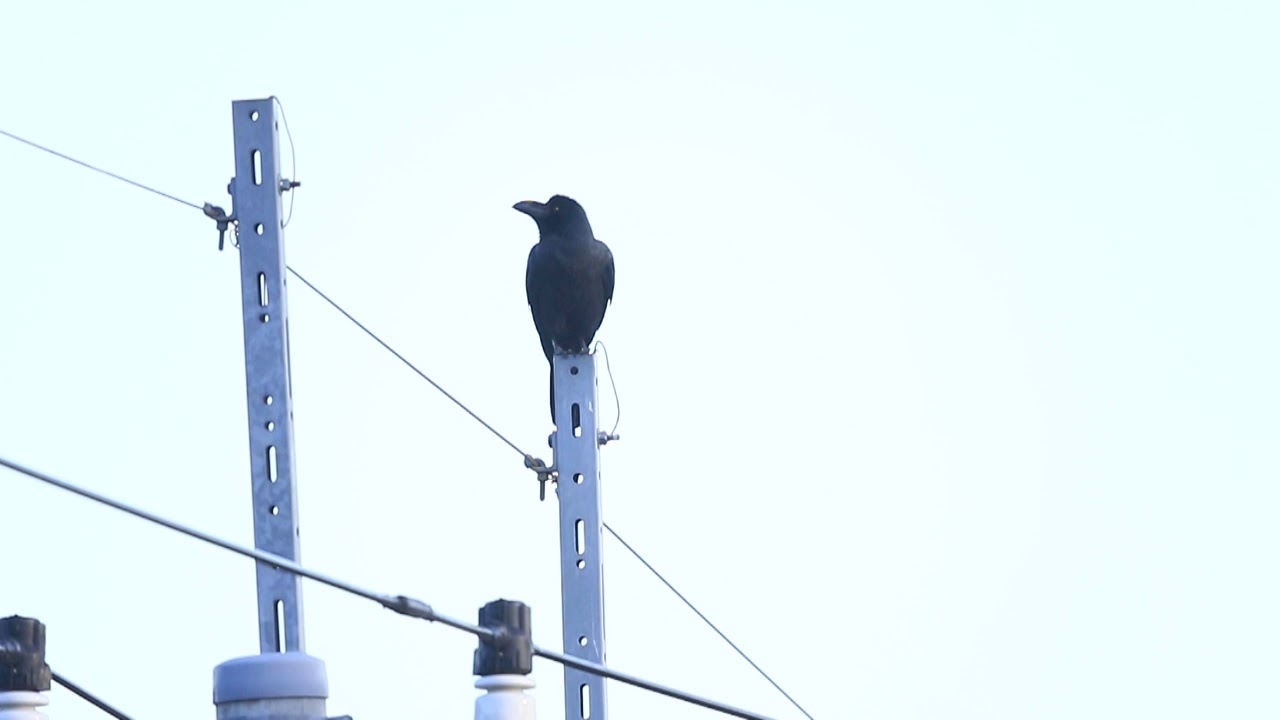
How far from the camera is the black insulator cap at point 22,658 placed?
164 inches

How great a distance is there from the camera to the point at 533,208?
946 cm

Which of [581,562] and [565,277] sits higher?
[565,277]

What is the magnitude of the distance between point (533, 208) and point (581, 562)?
2826 millimetres

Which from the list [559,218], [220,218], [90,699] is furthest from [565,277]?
[90,699]

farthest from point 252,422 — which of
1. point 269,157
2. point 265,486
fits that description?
point 269,157

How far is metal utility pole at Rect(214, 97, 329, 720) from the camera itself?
657 centimetres

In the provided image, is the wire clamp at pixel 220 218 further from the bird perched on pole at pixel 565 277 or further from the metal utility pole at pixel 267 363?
the bird perched on pole at pixel 565 277

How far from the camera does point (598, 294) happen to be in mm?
9102

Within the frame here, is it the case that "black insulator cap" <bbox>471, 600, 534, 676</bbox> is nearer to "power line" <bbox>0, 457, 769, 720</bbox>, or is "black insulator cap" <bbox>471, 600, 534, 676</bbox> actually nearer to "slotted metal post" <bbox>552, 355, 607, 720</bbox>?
"power line" <bbox>0, 457, 769, 720</bbox>

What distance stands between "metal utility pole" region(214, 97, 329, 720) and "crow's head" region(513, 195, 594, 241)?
2305mm

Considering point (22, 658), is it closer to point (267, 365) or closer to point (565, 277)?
point (267, 365)

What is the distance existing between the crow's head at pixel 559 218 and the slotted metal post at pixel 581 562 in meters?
2.39

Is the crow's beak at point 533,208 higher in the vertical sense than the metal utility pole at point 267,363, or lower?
higher

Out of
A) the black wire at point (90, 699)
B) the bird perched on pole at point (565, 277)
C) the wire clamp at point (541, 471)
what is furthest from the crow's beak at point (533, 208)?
the black wire at point (90, 699)
